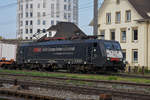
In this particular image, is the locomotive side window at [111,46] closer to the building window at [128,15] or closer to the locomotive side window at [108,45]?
the locomotive side window at [108,45]

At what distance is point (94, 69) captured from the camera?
1011 inches

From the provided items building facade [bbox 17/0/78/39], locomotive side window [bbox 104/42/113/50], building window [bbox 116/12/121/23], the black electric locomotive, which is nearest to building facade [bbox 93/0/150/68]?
building window [bbox 116/12/121/23]

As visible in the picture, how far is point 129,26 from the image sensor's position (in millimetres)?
40562

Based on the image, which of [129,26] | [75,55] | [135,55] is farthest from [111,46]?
[129,26]

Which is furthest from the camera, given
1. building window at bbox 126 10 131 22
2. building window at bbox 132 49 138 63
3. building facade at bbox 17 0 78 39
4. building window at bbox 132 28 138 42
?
building facade at bbox 17 0 78 39

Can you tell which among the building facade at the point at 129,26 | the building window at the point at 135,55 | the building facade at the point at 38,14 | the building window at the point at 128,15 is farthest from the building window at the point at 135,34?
the building facade at the point at 38,14

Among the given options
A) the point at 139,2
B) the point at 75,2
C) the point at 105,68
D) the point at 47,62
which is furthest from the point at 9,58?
the point at 75,2

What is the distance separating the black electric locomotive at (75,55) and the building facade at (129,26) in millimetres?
12898

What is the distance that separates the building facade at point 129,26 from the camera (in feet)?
127

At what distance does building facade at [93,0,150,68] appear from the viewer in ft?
127

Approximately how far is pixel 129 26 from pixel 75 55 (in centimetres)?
1587

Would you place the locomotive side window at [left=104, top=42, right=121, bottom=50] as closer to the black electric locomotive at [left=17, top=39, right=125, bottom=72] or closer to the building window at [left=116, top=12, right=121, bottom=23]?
the black electric locomotive at [left=17, top=39, right=125, bottom=72]

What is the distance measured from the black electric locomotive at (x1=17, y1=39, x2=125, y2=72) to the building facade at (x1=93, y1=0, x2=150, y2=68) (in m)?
12.9

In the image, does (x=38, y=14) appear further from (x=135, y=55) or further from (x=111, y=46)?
(x=111, y=46)
